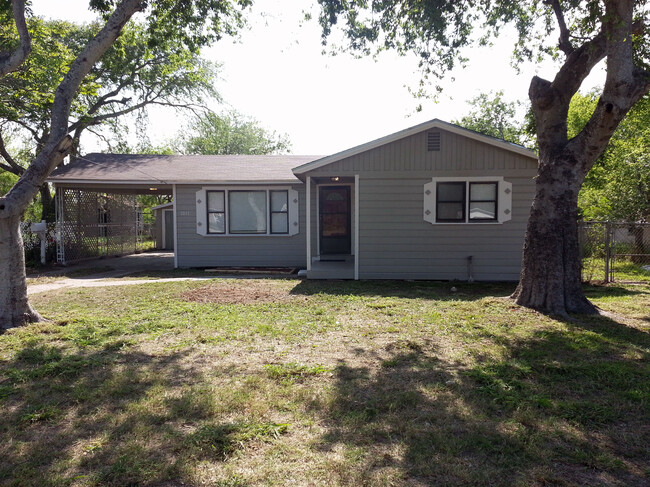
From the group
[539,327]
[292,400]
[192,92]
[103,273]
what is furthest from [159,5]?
[192,92]

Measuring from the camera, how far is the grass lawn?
2.64 metres

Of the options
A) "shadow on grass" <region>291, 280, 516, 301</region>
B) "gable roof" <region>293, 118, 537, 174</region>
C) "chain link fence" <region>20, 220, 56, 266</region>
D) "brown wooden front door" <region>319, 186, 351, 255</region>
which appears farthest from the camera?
"chain link fence" <region>20, 220, 56, 266</region>

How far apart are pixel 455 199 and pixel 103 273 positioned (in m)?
9.31

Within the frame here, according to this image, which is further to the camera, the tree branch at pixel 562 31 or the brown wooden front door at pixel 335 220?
the brown wooden front door at pixel 335 220

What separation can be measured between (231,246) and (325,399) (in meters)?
9.72

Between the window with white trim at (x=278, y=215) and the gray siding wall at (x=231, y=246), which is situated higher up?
the window with white trim at (x=278, y=215)

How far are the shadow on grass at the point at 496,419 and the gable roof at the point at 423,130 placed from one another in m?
5.76

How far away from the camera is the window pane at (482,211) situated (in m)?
10.2

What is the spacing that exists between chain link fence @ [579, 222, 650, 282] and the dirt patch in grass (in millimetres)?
7221

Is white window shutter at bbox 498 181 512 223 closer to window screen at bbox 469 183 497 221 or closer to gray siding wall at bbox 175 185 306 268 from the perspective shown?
window screen at bbox 469 183 497 221

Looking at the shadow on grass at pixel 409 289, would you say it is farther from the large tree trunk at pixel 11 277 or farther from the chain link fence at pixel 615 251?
the large tree trunk at pixel 11 277

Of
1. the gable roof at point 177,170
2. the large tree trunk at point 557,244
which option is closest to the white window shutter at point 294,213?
the gable roof at point 177,170

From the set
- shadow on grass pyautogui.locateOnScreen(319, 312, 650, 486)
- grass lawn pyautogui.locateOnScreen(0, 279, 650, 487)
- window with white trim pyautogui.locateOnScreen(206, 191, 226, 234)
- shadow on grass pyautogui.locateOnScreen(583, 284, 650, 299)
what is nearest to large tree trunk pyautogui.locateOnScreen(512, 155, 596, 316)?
grass lawn pyautogui.locateOnScreen(0, 279, 650, 487)

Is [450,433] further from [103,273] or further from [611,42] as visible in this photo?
[103,273]
